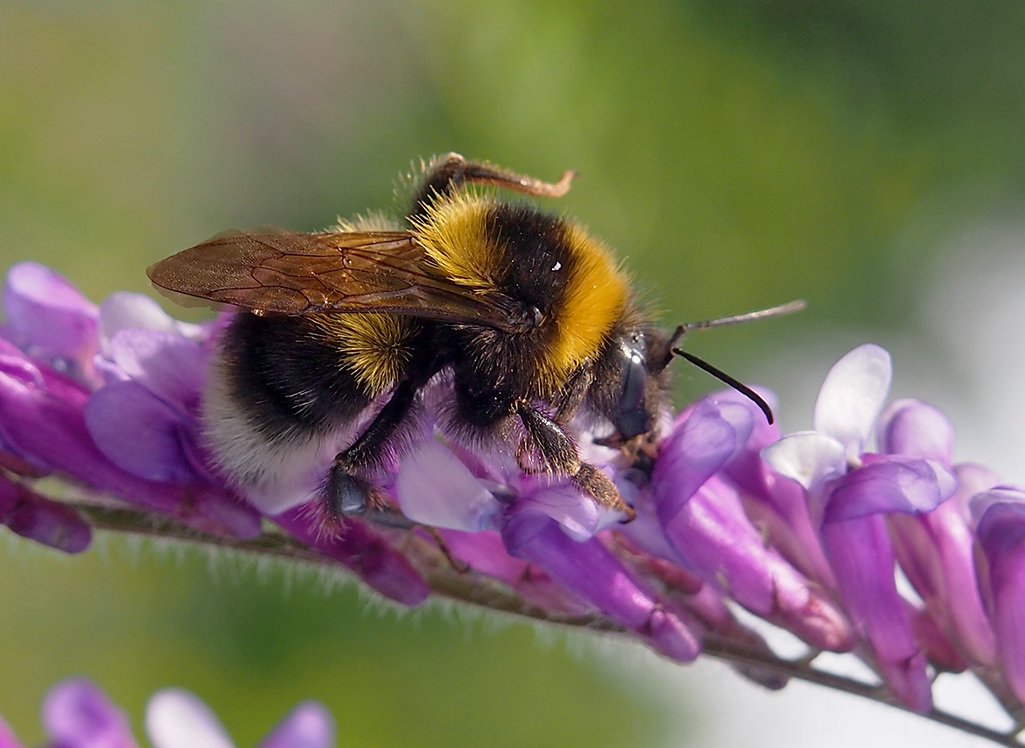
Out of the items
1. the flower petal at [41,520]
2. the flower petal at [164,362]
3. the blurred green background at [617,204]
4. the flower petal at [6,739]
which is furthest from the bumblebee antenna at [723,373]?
the blurred green background at [617,204]

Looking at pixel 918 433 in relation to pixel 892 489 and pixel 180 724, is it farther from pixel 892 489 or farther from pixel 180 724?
pixel 180 724

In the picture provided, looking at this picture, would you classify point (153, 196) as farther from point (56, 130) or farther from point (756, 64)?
point (756, 64)

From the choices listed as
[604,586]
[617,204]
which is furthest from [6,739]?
[617,204]

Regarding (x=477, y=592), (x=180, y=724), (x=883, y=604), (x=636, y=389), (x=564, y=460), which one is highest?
(x=636, y=389)

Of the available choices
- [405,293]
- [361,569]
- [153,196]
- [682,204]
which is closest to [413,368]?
[405,293]

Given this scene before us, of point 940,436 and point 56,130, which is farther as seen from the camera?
point 56,130
